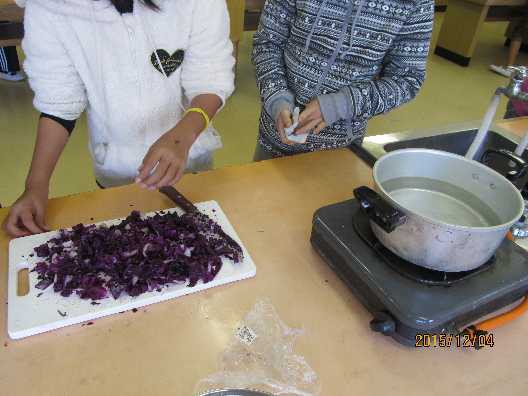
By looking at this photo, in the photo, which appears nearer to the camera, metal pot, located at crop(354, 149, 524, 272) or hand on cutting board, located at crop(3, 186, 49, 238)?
metal pot, located at crop(354, 149, 524, 272)

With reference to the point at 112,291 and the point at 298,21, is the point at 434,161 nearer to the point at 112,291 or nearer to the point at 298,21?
the point at 298,21

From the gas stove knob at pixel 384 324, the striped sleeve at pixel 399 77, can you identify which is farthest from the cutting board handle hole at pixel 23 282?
the striped sleeve at pixel 399 77

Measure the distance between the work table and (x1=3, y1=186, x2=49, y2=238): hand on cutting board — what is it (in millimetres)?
25

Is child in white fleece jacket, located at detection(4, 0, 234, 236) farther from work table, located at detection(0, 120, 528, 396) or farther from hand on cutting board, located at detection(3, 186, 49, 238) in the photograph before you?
work table, located at detection(0, 120, 528, 396)

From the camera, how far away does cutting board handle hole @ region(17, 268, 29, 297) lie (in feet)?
2.22

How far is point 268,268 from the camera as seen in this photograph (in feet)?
2.52

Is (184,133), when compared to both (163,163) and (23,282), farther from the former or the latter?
(23,282)

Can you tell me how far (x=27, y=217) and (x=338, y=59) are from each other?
2.51 feet

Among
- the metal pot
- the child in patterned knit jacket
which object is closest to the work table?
the metal pot

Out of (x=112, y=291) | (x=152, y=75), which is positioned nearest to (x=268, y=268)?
(x=112, y=291)

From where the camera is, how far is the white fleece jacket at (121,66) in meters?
0.83

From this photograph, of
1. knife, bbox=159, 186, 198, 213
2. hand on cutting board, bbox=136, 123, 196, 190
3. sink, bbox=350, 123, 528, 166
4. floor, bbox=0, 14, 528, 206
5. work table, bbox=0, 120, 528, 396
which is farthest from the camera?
floor, bbox=0, 14, 528, 206

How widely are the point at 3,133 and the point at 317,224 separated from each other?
2372mm

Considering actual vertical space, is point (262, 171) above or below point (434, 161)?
below
